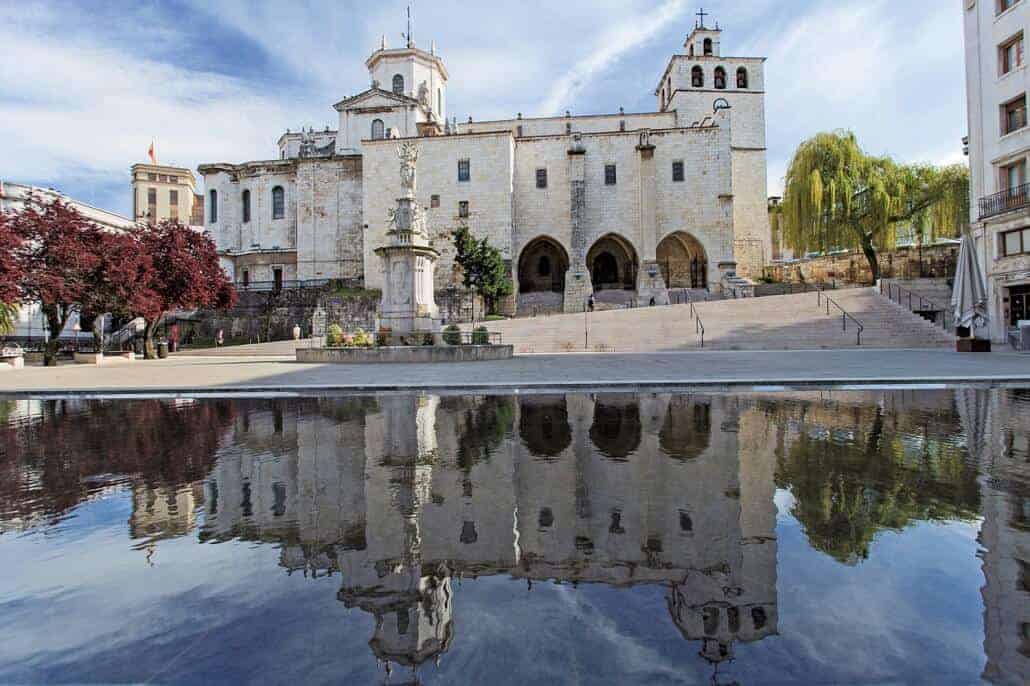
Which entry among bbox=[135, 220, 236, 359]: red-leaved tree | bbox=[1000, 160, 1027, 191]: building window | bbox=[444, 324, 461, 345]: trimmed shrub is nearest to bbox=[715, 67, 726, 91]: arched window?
bbox=[1000, 160, 1027, 191]: building window

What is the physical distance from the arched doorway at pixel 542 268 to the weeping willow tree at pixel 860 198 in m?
17.4

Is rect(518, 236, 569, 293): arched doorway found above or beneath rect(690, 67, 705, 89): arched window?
beneath

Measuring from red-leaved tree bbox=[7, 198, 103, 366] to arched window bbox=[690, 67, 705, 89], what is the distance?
1760 inches

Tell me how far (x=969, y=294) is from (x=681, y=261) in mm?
26383

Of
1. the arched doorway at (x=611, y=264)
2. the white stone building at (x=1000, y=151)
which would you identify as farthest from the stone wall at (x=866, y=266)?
the arched doorway at (x=611, y=264)

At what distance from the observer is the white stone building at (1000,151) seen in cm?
2353

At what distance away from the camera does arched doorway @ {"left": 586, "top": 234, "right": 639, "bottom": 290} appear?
1805 inches

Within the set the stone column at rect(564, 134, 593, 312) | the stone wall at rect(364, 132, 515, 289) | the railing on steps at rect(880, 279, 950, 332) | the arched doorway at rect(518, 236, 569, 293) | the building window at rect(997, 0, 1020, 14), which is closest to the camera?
the building window at rect(997, 0, 1020, 14)

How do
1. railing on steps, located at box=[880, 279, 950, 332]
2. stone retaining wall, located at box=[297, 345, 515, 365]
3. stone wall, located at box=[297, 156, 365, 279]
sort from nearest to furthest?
stone retaining wall, located at box=[297, 345, 515, 365]
railing on steps, located at box=[880, 279, 950, 332]
stone wall, located at box=[297, 156, 365, 279]

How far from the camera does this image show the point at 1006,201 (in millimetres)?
24078

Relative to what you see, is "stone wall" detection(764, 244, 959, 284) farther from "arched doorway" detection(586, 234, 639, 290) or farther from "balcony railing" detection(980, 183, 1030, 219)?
"arched doorway" detection(586, 234, 639, 290)

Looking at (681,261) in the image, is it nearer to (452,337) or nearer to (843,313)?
(843,313)

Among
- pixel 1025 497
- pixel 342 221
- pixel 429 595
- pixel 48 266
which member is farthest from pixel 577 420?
pixel 342 221

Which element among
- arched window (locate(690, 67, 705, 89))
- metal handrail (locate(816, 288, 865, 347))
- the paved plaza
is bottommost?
the paved plaza
